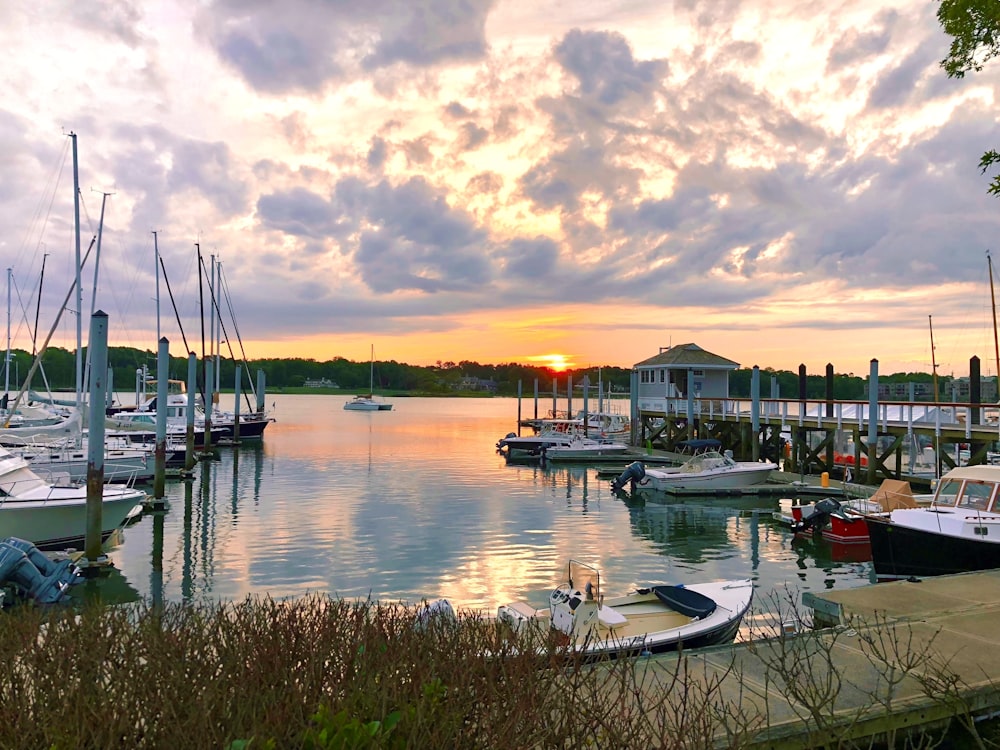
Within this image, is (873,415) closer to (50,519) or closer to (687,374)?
(687,374)

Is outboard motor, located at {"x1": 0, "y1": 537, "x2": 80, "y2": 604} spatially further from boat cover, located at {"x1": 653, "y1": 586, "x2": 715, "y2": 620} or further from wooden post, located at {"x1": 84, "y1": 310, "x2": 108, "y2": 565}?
boat cover, located at {"x1": 653, "y1": 586, "x2": 715, "y2": 620}

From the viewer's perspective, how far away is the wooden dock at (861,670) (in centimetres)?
601

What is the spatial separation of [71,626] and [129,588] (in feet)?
43.9

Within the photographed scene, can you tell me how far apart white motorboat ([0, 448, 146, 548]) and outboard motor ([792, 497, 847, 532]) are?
20691 mm

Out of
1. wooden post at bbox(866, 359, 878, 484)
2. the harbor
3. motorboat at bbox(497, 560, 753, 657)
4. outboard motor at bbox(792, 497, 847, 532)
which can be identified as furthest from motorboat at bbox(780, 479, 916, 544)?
motorboat at bbox(497, 560, 753, 657)

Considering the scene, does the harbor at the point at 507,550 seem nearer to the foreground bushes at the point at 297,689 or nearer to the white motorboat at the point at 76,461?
the white motorboat at the point at 76,461

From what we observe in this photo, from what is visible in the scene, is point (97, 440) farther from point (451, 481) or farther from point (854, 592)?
point (451, 481)

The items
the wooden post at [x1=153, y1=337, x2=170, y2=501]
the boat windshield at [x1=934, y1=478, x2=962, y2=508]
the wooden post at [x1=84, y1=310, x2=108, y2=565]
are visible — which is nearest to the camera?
Result: the boat windshield at [x1=934, y1=478, x2=962, y2=508]

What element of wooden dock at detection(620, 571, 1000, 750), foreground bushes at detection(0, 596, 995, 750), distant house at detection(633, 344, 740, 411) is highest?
distant house at detection(633, 344, 740, 411)

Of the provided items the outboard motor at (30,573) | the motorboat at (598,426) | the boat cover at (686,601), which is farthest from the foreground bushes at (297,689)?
the motorboat at (598,426)

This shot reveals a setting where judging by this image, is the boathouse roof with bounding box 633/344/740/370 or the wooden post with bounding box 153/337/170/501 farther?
the boathouse roof with bounding box 633/344/740/370

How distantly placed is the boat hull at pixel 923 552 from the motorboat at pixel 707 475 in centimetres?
1595

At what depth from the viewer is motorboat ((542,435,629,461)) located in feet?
161

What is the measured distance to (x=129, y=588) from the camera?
1805 centimetres
